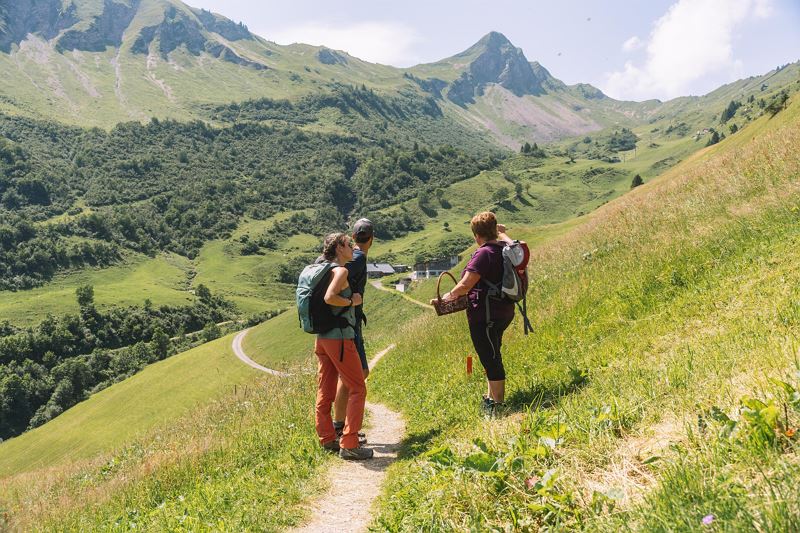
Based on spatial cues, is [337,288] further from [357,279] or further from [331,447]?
[331,447]

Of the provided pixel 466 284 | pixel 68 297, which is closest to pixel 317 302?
pixel 466 284

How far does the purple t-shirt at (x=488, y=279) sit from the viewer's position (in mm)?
7715

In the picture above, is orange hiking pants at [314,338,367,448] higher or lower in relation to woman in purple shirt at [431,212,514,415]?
lower

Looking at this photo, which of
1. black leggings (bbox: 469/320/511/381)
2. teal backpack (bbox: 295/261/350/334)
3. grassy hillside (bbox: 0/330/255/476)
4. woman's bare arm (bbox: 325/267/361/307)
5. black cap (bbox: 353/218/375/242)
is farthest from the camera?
grassy hillside (bbox: 0/330/255/476)

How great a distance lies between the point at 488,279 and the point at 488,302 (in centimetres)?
36

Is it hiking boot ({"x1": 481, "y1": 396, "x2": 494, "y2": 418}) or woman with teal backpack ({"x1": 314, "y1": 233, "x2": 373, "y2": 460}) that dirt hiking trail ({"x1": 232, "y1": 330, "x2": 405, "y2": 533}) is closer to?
woman with teal backpack ({"x1": 314, "y1": 233, "x2": 373, "y2": 460})

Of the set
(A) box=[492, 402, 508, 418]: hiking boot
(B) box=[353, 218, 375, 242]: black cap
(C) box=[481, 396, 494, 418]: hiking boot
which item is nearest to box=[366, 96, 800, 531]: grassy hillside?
(A) box=[492, 402, 508, 418]: hiking boot

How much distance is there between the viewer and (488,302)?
7801 mm

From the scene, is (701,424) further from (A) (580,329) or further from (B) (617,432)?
(A) (580,329)

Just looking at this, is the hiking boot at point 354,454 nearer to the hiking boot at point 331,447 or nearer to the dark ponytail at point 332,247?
the hiking boot at point 331,447

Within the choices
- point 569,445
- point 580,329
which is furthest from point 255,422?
point 569,445

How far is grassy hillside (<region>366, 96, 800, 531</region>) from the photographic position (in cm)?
325

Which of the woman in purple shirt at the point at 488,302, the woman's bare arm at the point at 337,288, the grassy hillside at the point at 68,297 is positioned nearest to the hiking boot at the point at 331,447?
the woman's bare arm at the point at 337,288

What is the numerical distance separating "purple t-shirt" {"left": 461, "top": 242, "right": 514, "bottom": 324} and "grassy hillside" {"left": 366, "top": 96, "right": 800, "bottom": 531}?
1374mm
